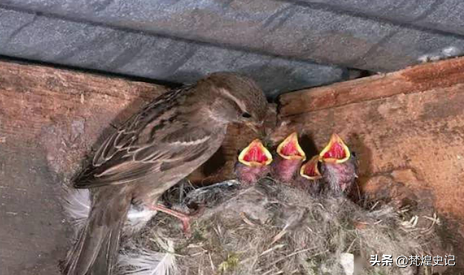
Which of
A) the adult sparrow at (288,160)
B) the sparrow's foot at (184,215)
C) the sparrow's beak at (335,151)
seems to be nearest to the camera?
the sparrow's foot at (184,215)

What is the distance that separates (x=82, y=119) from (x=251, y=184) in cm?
72

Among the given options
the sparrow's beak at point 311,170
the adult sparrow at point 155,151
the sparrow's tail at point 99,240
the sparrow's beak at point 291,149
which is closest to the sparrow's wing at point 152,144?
the adult sparrow at point 155,151

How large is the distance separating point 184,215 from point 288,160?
0.52 meters

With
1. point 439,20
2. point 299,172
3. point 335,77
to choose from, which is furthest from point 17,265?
point 439,20

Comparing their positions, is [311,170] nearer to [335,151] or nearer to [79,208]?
[335,151]

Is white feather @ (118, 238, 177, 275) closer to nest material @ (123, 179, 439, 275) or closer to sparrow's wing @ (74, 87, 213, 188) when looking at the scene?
nest material @ (123, 179, 439, 275)

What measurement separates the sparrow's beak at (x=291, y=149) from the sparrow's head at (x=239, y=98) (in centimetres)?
20

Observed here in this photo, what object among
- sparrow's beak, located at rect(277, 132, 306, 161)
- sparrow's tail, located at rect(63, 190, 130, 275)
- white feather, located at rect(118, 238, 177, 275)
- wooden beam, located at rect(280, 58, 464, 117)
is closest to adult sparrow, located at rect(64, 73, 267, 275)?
sparrow's tail, located at rect(63, 190, 130, 275)

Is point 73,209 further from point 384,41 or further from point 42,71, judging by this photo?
point 384,41

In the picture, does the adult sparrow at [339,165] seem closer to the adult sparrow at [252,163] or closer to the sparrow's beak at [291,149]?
the sparrow's beak at [291,149]

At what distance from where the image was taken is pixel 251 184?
3936 mm

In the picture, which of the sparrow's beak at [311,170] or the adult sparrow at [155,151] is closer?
the adult sparrow at [155,151]

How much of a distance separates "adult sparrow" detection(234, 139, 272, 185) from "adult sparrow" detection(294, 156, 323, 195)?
139 millimetres

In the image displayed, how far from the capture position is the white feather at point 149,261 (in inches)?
141
